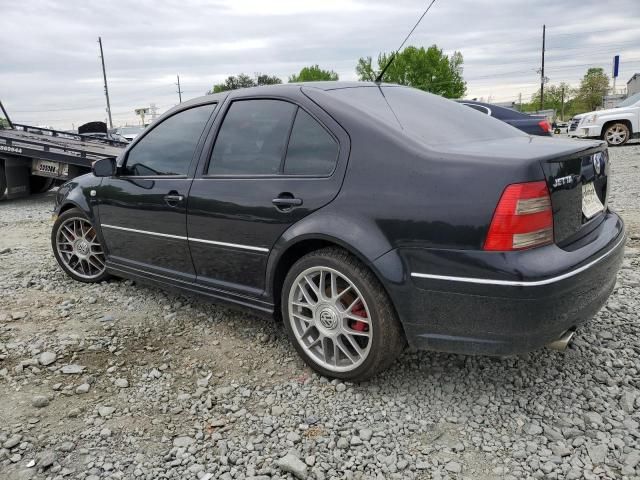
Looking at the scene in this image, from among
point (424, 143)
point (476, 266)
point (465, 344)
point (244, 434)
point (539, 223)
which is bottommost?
point (244, 434)

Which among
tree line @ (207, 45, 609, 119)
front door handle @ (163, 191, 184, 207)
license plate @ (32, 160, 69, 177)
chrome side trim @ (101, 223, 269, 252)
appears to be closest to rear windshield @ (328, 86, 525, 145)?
chrome side trim @ (101, 223, 269, 252)

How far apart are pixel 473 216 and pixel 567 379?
1147 mm

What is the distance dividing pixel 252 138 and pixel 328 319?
1.17 meters

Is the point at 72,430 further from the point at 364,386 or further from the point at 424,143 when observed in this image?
the point at 424,143

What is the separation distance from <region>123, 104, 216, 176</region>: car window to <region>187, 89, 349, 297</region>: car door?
194 millimetres

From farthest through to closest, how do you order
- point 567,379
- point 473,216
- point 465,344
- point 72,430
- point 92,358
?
point 92,358 < point 567,379 < point 72,430 < point 465,344 < point 473,216

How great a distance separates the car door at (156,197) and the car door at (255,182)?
0.15 meters

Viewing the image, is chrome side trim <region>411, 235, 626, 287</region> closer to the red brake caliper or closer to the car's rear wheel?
the red brake caliper

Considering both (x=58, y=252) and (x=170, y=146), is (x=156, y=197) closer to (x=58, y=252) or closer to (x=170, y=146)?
(x=170, y=146)

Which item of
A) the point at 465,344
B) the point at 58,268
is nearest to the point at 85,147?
the point at 58,268

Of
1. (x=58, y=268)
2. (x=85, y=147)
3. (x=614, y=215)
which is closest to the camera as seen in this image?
Answer: (x=614, y=215)

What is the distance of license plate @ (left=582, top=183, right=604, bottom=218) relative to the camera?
255 cm

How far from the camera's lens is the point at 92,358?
10.8 feet

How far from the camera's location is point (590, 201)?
2.63m
